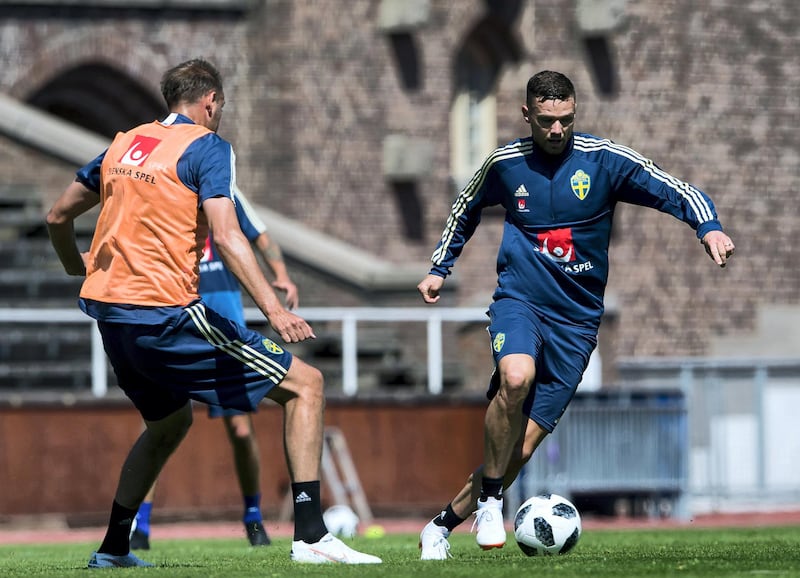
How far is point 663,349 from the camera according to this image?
88.8ft

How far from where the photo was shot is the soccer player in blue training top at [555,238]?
9.39 m

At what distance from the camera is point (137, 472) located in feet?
29.2

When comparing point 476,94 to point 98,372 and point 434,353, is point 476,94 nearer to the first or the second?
point 434,353

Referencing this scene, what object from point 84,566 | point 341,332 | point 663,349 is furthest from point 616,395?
point 84,566

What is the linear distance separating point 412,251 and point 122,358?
649 inches

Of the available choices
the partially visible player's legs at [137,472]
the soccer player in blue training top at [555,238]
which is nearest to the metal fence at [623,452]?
the soccer player in blue training top at [555,238]

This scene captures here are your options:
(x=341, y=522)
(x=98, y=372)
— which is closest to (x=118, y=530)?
(x=341, y=522)

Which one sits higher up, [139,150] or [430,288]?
[139,150]

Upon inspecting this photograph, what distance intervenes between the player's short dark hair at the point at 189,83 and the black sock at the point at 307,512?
1.89m

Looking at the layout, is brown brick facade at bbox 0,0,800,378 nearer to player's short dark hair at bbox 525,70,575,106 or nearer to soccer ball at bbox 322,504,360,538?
soccer ball at bbox 322,504,360,538

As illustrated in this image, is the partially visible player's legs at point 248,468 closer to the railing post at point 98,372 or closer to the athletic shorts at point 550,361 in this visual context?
the athletic shorts at point 550,361

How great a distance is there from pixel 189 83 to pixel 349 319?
9.89 m

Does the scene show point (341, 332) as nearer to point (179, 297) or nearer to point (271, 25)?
point (271, 25)

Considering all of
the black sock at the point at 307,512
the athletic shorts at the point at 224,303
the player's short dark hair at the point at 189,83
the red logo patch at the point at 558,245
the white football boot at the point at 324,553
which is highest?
the player's short dark hair at the point at 189,83
